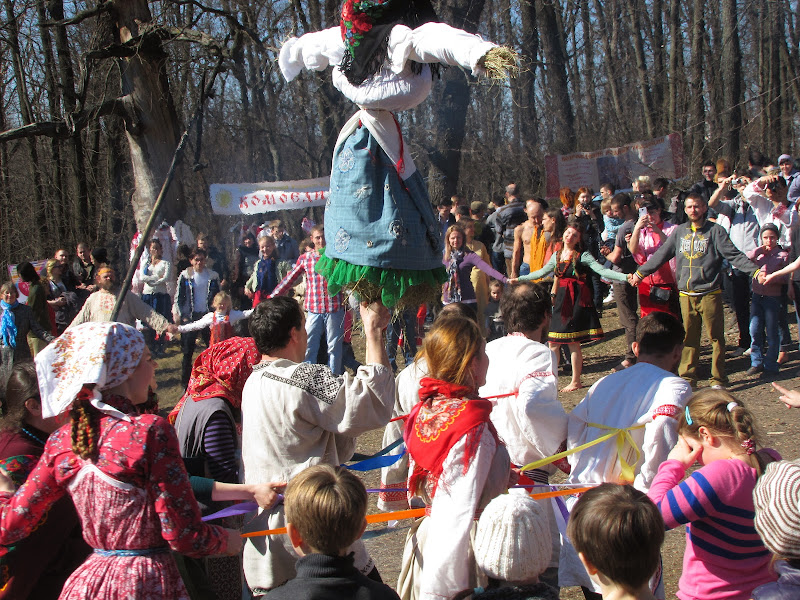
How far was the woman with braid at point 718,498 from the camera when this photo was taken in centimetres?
262

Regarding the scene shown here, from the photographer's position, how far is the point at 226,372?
345 cm

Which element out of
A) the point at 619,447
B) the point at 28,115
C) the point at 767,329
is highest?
the point at 28,115

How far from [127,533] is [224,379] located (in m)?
1.16

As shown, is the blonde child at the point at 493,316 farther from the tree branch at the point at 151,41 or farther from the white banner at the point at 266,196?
the white banner at the point at 266,196

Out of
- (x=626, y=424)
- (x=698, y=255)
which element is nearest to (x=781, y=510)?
(x=626, y=424)

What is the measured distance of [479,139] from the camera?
86.6ft

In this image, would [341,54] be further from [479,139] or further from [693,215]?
[479,139]

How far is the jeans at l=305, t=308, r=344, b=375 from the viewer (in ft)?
27.7

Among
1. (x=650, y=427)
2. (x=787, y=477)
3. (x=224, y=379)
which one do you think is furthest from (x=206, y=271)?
(x=787, y=477)

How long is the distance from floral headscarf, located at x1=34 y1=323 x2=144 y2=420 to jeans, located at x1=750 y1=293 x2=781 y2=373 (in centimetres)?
693

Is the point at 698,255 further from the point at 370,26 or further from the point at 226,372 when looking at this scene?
the point at 226,372

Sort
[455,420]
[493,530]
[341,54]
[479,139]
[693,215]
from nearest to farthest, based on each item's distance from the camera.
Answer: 1. [493,530]
2. [455,420]
3. [341,54]
4. [693,215]
5. [479,139]

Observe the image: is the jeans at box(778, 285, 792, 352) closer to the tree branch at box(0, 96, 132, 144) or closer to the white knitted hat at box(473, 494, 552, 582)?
the white knitted hat at box(473, 494, 552, 582)

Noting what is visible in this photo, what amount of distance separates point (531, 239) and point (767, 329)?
2807 mm
